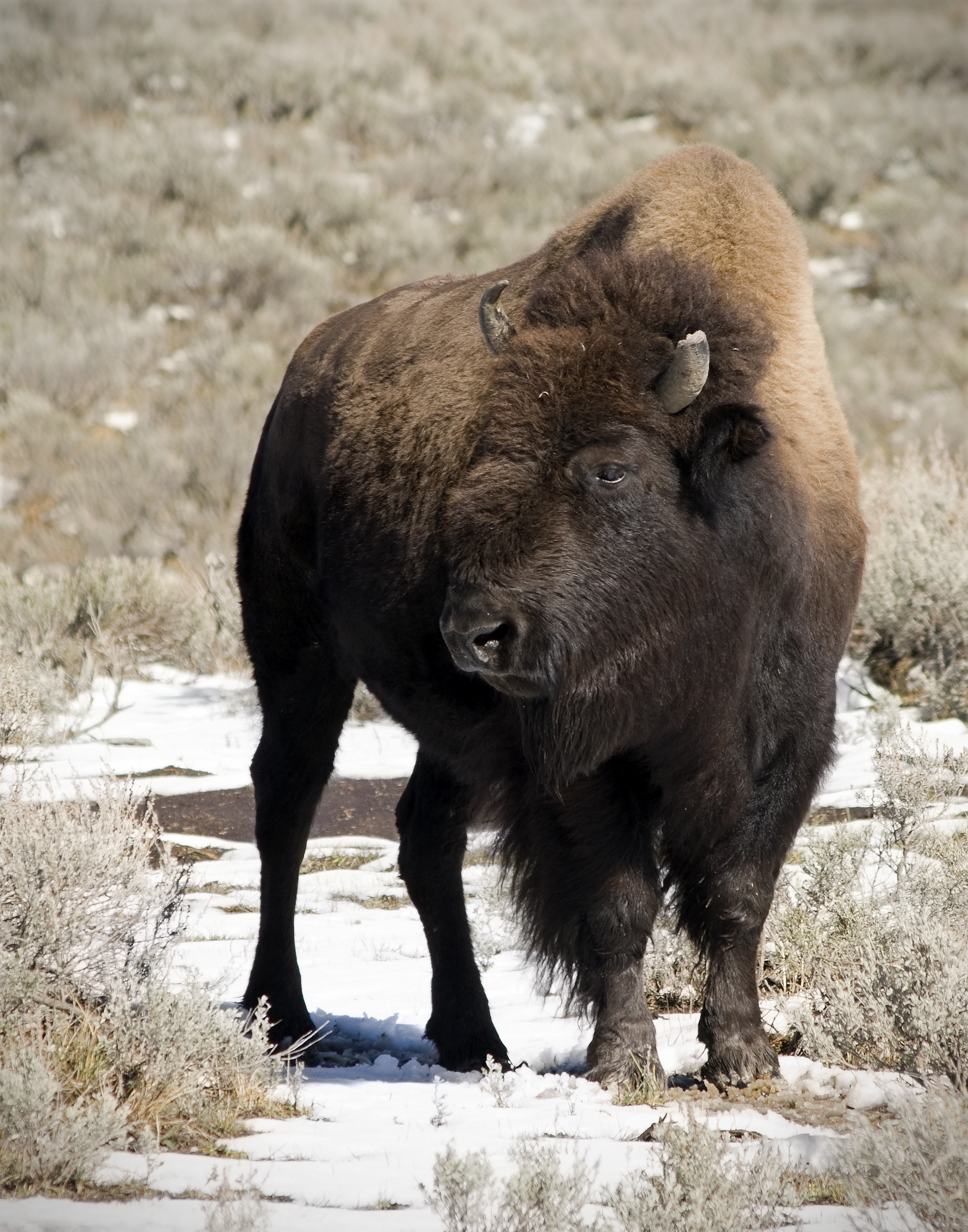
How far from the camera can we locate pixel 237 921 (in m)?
5.46

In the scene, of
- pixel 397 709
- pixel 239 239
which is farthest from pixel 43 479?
pixel 397 709

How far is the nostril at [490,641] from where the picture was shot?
3.35m

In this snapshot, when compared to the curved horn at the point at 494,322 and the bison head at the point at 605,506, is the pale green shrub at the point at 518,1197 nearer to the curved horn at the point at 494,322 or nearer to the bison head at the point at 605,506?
the bison head at the point at 605,506

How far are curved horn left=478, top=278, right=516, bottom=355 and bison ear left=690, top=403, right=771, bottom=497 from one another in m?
0.61

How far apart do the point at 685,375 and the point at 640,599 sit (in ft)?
1.91

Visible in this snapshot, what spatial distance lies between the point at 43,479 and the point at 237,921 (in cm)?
1063

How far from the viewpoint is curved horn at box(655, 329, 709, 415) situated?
347 cm

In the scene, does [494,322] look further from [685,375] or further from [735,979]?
[735,979]

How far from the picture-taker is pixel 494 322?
381 centimetres

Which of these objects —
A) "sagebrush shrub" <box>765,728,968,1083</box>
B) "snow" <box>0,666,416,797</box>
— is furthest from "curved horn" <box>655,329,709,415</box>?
"snow" <box>0,666,416,797</box>

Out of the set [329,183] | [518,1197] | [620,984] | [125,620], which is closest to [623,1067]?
[620,984]

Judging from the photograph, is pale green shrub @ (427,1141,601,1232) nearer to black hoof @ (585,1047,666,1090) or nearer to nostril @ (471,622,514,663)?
black hoof @ (585,1047,666,1090)

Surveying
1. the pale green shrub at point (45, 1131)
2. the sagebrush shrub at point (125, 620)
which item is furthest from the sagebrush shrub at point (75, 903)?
the sagebrush shrub at point (125, 620)

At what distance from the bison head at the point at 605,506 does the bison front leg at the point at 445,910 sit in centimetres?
111
